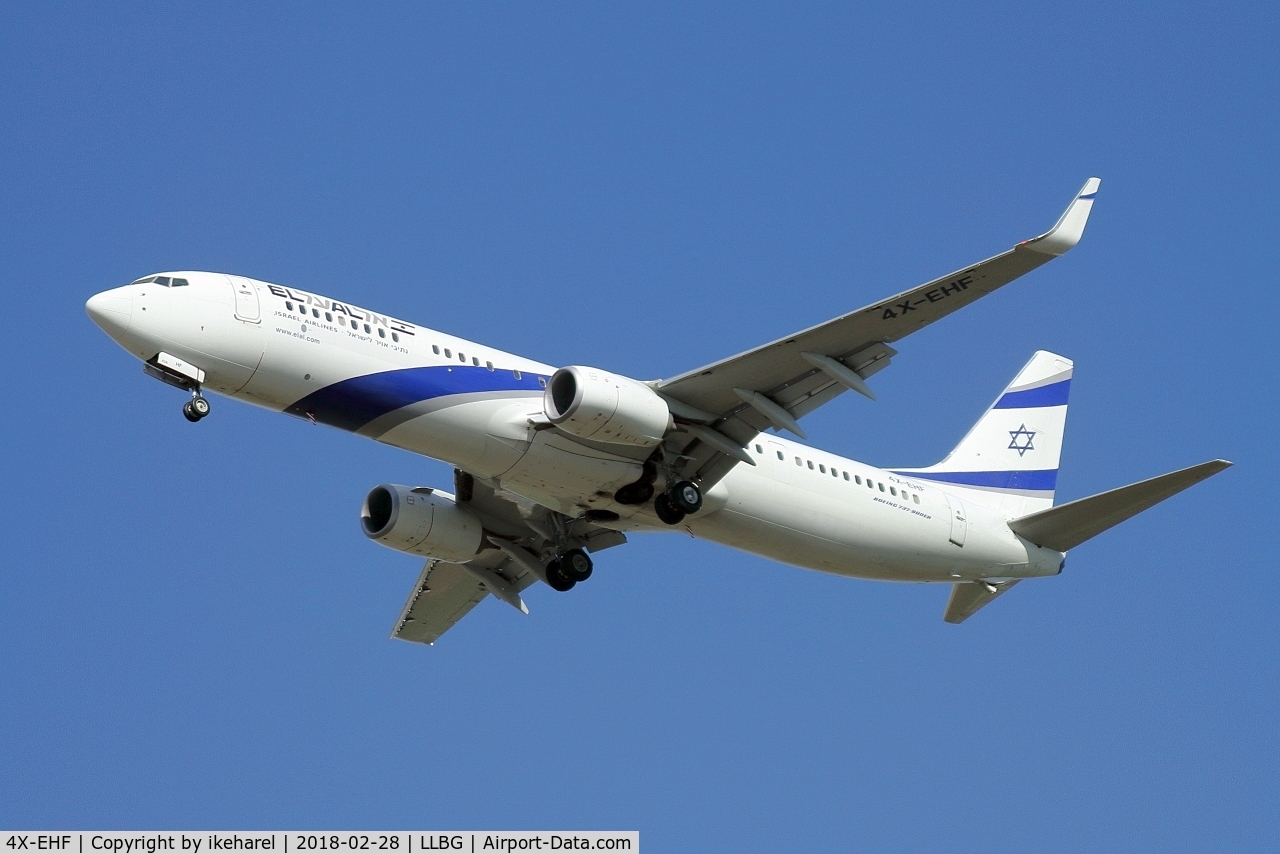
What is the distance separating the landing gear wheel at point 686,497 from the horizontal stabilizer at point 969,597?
7.99 metres

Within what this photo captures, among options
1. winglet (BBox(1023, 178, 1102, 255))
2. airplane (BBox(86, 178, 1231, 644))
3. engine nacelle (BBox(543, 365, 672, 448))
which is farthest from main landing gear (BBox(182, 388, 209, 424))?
winglet (BBox(1023, 178, 1102, 255))

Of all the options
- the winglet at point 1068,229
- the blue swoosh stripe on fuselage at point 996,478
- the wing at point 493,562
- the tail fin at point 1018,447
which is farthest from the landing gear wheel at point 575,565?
the winglet at point 1068,229

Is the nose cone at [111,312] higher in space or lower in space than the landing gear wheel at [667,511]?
higher

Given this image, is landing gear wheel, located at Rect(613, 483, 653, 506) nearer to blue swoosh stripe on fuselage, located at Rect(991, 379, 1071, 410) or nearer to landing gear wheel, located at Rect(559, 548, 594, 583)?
landing gear wheel, located at Rect(559, 548, 594, 583)

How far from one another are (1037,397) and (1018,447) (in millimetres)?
2068

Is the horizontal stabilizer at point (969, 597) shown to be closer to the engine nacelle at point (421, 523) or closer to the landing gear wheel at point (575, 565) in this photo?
the landing gear wheel at point (575, 565)

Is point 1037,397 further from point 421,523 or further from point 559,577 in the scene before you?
point 421,523

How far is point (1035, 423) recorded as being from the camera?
4081 cm

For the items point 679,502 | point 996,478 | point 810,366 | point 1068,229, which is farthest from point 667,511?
point 996,478

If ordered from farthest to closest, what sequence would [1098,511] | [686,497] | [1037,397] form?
[1037,397]
[1098,511]
[686,497]

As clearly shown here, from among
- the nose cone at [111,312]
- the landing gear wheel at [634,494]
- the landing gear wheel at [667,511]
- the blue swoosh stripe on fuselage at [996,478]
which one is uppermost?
the blue swoosh stripe on fuselage at [996,478]

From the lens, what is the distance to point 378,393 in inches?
1172

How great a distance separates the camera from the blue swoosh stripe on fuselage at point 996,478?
124ft
